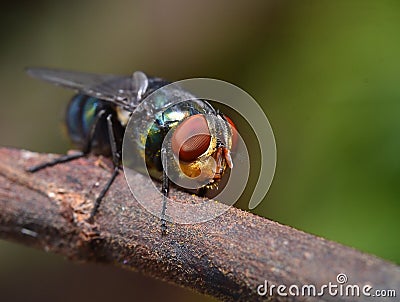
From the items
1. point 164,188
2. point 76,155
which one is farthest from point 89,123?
point 164,188

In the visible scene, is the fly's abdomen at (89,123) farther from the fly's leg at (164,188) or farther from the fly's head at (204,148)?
the fly's head at (204,148)

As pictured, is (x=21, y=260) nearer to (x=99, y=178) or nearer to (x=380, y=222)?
(x=99, y=178)

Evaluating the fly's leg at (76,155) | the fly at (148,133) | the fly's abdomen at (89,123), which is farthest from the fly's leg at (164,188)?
the fly's abdomen at (89,123)

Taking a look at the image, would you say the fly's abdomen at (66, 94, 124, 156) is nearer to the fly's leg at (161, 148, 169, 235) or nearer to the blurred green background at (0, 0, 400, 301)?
the blurred green background at (0, 0, 400, 301)

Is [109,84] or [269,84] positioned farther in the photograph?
[269,84]

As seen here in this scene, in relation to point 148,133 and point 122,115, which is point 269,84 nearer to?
point 122,115

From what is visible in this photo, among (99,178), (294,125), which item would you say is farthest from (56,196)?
(294,125)

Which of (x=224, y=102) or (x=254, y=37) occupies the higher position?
(x=254, y=37)
